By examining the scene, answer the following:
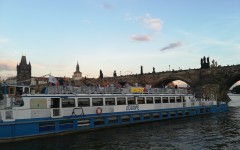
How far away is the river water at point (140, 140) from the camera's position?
17.8 meters

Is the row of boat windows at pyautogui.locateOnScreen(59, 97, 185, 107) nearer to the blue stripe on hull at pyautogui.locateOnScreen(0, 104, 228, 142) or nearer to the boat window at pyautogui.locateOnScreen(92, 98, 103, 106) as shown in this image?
the boat window at pyautogui.locateOnScreen(92, 98, 103, 106)

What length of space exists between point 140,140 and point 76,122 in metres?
6.00

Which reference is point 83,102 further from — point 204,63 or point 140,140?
point 204,63

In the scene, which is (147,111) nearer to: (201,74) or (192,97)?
(192,97)

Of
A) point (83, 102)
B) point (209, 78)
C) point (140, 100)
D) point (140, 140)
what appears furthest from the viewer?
point (209, 78)

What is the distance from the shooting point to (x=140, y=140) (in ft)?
65.6

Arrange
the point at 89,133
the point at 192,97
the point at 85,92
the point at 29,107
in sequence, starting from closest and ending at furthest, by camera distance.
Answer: the point at 29,107 → the point at 89,133 → the point at 85,92 → the point at 192,97

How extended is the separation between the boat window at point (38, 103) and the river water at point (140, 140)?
2551 millimetres

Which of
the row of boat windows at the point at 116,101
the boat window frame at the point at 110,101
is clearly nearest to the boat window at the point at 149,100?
the row of boat windows at the point at 116,101

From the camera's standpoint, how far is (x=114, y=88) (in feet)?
88.3

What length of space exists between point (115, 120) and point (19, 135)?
31.6 ft

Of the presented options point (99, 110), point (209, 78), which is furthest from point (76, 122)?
point (209, 78)

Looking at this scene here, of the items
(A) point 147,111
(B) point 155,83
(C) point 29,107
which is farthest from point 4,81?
(B) point 155,83

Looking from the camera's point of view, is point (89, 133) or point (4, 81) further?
point (89, 133)
